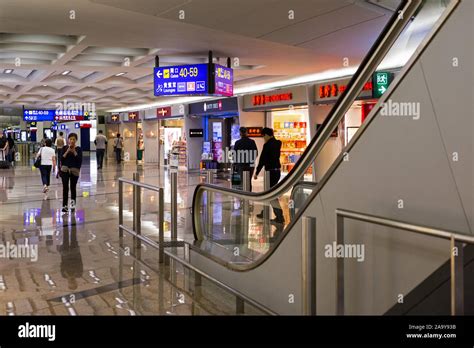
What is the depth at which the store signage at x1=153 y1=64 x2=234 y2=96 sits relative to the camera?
1176cm

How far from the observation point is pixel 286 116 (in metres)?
18.8

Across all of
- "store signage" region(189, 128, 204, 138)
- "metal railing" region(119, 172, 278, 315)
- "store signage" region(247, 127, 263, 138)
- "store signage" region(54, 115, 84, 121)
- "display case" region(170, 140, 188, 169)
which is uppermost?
"store signage" region(54, 115, 84, 121)

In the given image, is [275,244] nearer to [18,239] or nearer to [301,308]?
[301,308]

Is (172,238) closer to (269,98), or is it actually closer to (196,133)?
(269,98)

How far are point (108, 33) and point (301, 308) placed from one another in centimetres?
739

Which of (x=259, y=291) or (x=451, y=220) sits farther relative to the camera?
(x=259, y=291)

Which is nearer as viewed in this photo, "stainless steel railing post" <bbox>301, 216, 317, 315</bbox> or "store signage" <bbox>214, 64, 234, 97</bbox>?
"stainless steel railing post" <bbox>301, 216, 317, 315</bbox>

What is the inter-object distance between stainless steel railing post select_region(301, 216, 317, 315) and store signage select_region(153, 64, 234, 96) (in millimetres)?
8777

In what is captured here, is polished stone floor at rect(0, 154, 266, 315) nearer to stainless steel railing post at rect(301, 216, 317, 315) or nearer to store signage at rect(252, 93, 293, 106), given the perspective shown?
stainless steel railing post at rect(301, 216, 317, 315)

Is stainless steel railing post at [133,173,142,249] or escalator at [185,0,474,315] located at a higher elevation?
escalator at [185,0,474,315]

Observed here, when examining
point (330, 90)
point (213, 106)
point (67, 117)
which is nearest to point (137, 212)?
point (330, 90)

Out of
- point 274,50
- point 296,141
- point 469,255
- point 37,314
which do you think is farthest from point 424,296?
point 296,141

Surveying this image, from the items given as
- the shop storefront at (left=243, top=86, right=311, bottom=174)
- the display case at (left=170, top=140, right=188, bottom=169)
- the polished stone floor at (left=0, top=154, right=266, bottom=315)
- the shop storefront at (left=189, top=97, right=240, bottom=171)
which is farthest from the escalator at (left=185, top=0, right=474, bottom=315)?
the display case at (left=170, top=140, right=188, bottom=169)

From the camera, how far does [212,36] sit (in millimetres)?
9906
